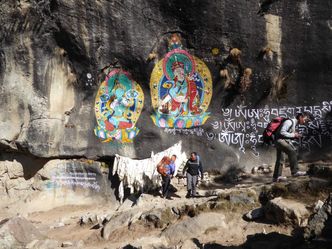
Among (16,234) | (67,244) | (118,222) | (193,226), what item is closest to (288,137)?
(193,226)

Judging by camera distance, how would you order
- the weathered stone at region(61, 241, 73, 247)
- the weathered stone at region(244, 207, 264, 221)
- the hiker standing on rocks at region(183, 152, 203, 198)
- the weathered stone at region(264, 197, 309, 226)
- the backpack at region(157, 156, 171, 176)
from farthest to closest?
the backpack at region(157, 156, 171, 176)
the hiker standing on rocks at region(183, 152, 203, 198)
the weathered stone at region(61, 241, 73, 247)
the weathered stone at region(244, 207, 264, 221)
the weathered stone at region(264, 197, 309, 226)

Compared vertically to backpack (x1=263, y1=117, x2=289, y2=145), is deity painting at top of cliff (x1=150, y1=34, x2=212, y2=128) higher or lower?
higher

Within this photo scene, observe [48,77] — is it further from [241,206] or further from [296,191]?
[296,191]

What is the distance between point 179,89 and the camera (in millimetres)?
13375

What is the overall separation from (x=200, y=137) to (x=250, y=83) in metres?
2.06

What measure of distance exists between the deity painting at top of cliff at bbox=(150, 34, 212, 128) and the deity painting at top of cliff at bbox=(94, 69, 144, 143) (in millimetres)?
596

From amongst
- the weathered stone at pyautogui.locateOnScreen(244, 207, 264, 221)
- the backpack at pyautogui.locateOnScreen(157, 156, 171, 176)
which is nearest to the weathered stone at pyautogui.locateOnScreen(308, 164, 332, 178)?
the weathered stone at pyautogui.locateOnScreen(244, 207, 264, 221)

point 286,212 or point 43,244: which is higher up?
point 286,212

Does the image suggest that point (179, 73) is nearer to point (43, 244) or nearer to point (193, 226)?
point (193, 226)

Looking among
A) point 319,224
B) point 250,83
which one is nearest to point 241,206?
point 319,224

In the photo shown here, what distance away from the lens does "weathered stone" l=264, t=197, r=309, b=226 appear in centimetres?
771

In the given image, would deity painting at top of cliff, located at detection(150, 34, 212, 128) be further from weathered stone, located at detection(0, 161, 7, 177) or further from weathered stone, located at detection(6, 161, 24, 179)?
weathered stone, located at detection(0, 161, 7, 177)

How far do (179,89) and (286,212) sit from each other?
248 inches

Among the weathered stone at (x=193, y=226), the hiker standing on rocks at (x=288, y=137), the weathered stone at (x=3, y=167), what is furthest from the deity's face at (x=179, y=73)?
the weathered stone at (x=3, y=167)
